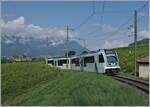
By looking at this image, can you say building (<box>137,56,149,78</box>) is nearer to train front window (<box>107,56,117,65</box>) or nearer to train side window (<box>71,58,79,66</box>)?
train front window (<box>107,56,117,65</box>)

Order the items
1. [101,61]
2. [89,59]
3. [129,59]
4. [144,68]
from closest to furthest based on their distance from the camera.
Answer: [101,61]
[144,68]
[89,59]
[129,59]

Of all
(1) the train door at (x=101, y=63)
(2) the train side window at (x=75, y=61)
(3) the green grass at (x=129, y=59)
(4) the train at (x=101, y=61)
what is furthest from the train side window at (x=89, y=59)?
(3) the green grass at (x=129, y=59)

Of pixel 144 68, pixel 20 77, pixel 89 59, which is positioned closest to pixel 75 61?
pixel 89 59

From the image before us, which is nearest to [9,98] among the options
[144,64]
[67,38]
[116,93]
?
[116,93]

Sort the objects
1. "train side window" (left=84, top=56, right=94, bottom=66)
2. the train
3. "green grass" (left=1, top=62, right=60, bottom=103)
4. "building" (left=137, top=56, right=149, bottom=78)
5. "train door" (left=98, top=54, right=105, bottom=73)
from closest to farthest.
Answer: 1. "green grass" (left=1, top=62, right=60, bottom=103)
2. the train
3. "train door" (left=98, top=54, right=105, bottom=73)
4. "building" (left=137, top=56, right=149, bottom=78)
5. "train side window" (left=84, top=56, right=94, bottom=66)

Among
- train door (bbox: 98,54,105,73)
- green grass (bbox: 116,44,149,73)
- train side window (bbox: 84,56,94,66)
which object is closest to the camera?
train door (bbox: 98,54,105,73)

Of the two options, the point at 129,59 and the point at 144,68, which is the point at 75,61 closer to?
the point at 144,68

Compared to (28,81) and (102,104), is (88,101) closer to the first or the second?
(102,104)

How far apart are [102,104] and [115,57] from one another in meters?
27.9

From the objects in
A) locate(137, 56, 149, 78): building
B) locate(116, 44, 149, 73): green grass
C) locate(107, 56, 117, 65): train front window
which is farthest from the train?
locate(116, 44, 149, 73): green grass

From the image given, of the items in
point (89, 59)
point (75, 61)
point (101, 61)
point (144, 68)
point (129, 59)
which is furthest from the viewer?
point (129, 59)

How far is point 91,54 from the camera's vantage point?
46906 millimetres

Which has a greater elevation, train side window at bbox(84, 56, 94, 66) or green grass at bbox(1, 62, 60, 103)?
train side window at bbox(84, 56, 94, 66)

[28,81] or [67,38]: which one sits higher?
[67,38]
